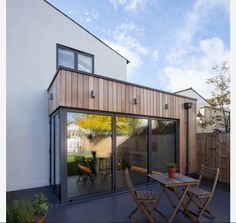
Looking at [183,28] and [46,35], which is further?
[183,28]

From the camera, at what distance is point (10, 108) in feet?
17.0

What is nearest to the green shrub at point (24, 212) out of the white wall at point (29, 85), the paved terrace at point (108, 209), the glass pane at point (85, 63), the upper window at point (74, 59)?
the paved terrace at point (108, 209)

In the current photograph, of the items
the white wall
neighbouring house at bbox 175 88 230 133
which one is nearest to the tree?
neighbouring house at bbox 175 88 230 133

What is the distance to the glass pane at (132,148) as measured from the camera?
5.05 m

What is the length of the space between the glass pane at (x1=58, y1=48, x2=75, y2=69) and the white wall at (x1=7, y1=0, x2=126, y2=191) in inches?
8.9

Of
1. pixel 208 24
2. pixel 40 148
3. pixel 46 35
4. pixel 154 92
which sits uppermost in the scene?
pixel 208 24

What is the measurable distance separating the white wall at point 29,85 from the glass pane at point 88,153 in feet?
5.73

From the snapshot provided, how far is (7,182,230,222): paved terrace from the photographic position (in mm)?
3439

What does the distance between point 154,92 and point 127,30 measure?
3993 mm

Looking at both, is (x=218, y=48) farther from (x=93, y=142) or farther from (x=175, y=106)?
(x=93, y=142)

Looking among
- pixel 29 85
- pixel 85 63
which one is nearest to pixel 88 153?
pixel 29 85

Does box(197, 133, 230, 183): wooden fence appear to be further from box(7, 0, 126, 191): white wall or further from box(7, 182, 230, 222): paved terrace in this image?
box(7, 0, 126, 191): white wall

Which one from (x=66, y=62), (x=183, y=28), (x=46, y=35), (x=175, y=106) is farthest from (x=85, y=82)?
(x=183, y=28)

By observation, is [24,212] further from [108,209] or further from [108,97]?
[108,97]
